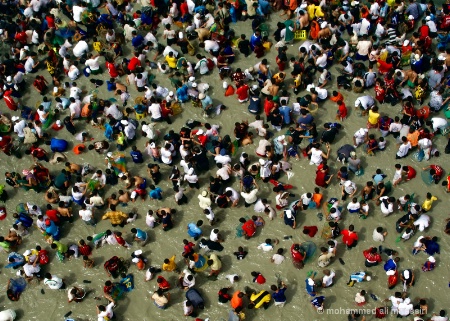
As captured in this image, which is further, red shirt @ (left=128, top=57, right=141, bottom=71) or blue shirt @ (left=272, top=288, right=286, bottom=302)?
red shirt @ (left=128, top=57, right=141, bottom=71)

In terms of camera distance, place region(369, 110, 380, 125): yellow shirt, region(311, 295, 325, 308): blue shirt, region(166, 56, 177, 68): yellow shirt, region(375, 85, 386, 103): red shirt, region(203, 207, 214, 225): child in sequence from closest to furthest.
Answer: region(311, 295, 325, 308): blue shirt
region(203, 207, 214, 225): child
region(369, 110, 380, 125): yellow shirt
region(375, 85, 386, 103): red shirt
region(166, 56, 177, 68): yellow shirt

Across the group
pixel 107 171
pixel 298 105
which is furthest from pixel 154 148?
pixel 298 105

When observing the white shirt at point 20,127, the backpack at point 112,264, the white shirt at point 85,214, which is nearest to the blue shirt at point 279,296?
the backpack at point 112,264

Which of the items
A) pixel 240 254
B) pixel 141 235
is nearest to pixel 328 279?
pixel 240 254

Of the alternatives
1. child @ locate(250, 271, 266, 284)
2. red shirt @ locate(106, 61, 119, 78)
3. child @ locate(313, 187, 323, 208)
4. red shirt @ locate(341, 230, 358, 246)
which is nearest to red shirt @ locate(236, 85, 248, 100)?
child @ locate(313, 187, 323, 208)

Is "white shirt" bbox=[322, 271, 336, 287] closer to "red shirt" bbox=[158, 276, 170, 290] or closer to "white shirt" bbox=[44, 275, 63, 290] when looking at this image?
"red shirt" bbox=[158, 276, 170, 290]

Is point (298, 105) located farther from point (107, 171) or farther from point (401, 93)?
point (107, 171)

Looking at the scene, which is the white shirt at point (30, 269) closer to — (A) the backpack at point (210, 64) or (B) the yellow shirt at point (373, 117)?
(A) the backpack at point (210, 64)

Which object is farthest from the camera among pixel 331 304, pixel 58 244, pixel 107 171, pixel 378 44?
pixel 378 44
